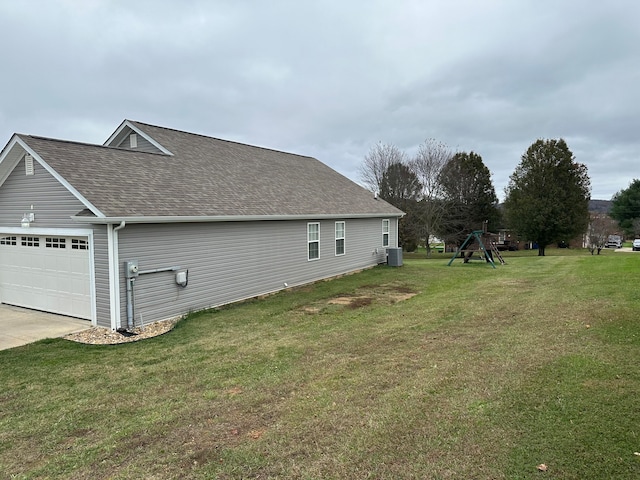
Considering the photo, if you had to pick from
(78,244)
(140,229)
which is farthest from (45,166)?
(140,229)

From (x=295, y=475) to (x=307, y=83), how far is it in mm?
19571

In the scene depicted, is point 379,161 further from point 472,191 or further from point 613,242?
point 613,242

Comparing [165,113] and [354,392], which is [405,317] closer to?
[354,392]

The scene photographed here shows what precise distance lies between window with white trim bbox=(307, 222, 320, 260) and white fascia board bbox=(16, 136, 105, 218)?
25.1ft

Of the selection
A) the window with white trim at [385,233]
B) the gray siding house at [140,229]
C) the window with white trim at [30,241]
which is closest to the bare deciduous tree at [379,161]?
the window with white trim at [385,233]

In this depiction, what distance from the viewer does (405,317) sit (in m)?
9.16

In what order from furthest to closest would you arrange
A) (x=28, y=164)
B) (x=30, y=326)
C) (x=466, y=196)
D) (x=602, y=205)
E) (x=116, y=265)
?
(x=602, y=205) → (x=466, y=196) → (x=28, y=164) → (x=30, y=326) → (x=116, y=265)

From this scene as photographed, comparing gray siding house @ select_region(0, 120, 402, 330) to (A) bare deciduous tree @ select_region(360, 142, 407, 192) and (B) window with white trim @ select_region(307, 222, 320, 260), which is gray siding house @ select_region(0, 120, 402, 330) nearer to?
(B) window with white trim @ select_region(307, 222, 320, 260)

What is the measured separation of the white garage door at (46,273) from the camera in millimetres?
9367

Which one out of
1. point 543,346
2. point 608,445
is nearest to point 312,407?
point 608,445

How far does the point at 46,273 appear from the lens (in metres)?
10.2

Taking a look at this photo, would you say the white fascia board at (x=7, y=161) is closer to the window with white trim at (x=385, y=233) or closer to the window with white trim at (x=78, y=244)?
the window with white trim at (x=78, y=244)

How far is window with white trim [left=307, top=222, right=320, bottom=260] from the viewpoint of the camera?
14.7 meters

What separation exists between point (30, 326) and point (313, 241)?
880cm
